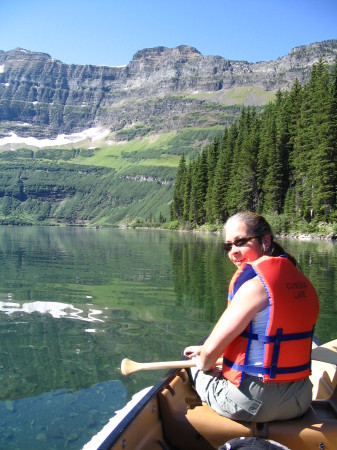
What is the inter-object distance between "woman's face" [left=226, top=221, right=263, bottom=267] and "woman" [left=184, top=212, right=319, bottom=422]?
1.39 feet

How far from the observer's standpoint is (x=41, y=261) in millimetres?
27500

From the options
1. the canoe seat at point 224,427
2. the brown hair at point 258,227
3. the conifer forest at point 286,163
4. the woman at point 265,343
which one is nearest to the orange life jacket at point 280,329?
the woman at point 265,343

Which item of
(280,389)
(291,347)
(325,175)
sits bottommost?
(280,389)

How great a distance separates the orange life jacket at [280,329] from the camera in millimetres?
3834

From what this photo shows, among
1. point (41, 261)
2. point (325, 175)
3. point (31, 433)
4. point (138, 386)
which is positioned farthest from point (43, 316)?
point (325, 175)

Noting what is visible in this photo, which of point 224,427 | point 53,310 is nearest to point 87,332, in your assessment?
point 53,310

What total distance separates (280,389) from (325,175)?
5390 centimetres

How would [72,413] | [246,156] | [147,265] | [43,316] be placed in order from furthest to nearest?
[246,156], [147,265], [43,316], [72,413]

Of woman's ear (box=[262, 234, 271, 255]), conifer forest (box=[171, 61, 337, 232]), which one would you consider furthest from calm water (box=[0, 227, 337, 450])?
conifer forest (box=[171, 61, 337, 232])

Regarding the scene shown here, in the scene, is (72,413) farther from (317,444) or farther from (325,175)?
(325,175)

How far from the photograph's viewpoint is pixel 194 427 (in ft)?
14.2

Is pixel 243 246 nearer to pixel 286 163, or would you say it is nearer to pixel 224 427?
pixel 224 427

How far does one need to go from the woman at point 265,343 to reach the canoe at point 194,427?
134mm

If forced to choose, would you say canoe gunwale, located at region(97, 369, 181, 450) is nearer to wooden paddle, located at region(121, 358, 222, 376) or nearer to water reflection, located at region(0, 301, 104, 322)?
wooden paddle, located at region(121, 358, 222, 376)
